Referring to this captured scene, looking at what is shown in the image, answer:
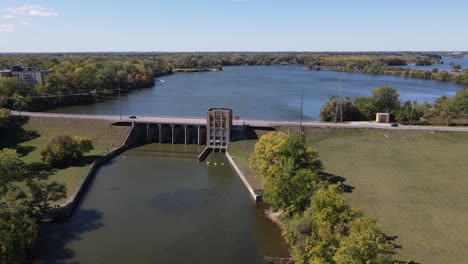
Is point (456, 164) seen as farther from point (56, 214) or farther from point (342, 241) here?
point (56, 214)

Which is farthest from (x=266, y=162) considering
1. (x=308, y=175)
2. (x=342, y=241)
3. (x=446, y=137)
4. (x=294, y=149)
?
(x=446, y=137)

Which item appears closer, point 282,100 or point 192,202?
point 192,202

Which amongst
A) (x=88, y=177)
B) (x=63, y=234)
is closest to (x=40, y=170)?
(x=88, y=177)

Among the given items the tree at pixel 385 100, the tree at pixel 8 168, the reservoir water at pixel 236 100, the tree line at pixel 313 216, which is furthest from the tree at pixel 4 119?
the tree at pixel 385 100

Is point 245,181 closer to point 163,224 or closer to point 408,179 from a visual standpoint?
point 163,224

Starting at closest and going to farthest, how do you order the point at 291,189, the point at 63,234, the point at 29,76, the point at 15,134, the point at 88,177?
the point at 291,189, the point at 63,234, the point at 88,177, the point at 15,134, the point at 29,76

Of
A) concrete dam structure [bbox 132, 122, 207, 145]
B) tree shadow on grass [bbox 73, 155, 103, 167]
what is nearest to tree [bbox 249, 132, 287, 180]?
concrete dam structure [bbox 132, 122, 207, 145]

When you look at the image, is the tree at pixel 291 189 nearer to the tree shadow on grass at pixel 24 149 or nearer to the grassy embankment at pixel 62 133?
the grassy embankment at pixel 62 133
